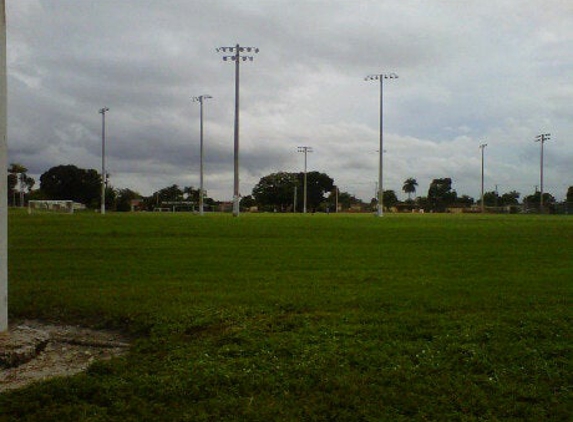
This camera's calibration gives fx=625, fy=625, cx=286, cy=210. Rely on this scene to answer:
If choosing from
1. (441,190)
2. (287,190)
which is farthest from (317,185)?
(441,190)

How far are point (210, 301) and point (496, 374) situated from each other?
157 inches

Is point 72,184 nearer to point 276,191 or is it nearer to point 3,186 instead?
point 276,191

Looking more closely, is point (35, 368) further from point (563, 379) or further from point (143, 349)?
point (563, 379)

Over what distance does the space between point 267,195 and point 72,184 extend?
1653 inches

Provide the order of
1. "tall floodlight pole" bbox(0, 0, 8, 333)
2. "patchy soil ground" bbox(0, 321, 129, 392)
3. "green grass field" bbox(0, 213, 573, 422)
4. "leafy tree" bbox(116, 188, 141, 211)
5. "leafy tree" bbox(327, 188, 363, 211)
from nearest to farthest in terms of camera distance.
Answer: "green grass field" bbox(0, 213, 573, 422) < "patchy soil ground" bbox(0, 321, 129, 392) < "tall floodlight pole" bbox(0, 0, 8, 333) < "leafy tree" bbox(116, 188, 141, 211) < "leafy tree" bbox(327, 188, 363, 211)

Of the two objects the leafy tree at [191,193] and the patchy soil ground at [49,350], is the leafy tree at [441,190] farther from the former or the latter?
the patchy soil ground at [49,350]

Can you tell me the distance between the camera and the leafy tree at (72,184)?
390 feet

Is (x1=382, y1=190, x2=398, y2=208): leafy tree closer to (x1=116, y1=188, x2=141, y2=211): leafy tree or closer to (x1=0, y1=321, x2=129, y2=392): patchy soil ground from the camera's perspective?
(x1=116, y1=188, x2=141, y2=211): leafy tree

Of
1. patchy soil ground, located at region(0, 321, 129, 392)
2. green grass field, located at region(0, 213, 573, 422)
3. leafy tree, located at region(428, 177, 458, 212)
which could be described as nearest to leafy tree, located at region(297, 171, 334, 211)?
leafy tree, located at region(428, 177, 458, 212)

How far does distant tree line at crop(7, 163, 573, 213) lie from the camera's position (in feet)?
390

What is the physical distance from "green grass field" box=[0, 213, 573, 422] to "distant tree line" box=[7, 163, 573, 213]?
338 feet

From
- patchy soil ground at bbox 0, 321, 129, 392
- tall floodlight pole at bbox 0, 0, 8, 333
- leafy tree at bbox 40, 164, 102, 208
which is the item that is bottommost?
patchy soil ground at bbox 0, 321, 129, 392

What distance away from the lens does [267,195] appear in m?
140

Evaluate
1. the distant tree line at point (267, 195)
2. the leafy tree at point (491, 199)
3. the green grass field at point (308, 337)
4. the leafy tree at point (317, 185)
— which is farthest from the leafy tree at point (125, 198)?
the green grass field at point (308, 337)
